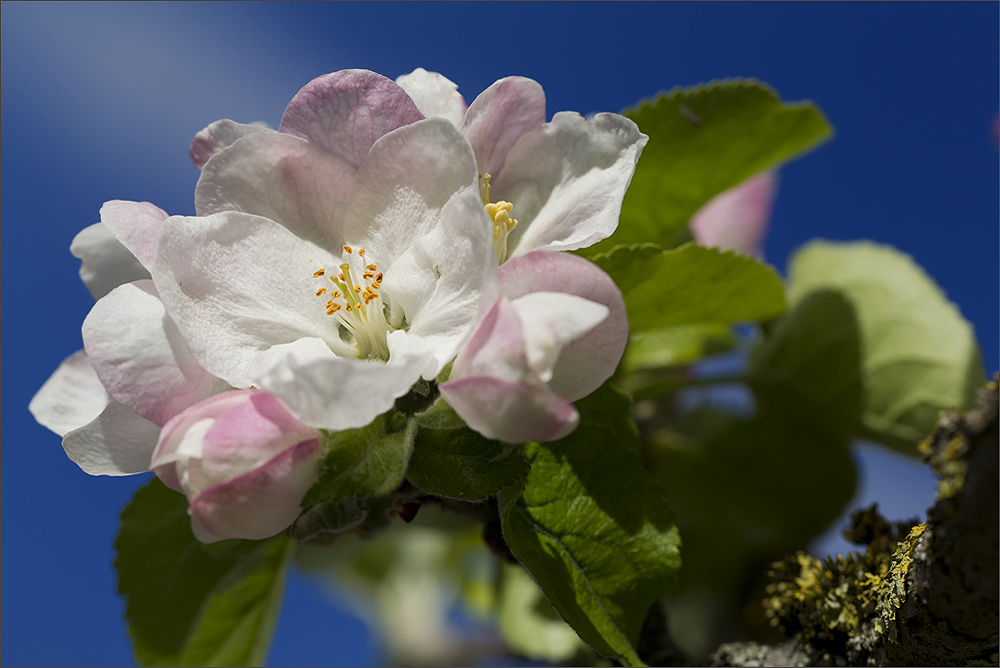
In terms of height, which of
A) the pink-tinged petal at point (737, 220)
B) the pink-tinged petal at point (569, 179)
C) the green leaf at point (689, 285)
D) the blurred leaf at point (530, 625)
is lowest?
the blurred leaf at point (530, 625)

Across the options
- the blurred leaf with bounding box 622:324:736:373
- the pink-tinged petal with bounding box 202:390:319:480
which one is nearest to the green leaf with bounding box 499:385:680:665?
Result: the pink-tinged petal with bounding box 202:390:319:480

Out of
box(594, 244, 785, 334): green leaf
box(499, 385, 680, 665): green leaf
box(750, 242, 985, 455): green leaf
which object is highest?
box(594, 244, 785, 334): green leaf

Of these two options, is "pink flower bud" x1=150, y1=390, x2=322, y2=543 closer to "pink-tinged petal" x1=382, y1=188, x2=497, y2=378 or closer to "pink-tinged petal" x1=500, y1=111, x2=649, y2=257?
"pink-tinged petal" x1=382, y1=188, x2=497, y2=378

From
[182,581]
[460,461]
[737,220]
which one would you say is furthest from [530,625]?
[460,461]

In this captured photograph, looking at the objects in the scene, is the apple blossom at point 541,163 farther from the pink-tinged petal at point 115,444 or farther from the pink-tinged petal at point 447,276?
the pink-tinged petal at point 115,444

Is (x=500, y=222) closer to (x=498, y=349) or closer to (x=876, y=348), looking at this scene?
(x=498, y=349)

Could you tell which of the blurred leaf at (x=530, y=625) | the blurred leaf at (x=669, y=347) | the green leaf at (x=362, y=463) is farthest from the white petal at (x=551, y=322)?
the blurred leaf at (x=530, y=625)
